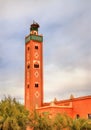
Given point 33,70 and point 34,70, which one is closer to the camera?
point 33,70

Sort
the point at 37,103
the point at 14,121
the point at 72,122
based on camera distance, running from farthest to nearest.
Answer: the point at 37,103
the point at 72,122
the point at 14,121

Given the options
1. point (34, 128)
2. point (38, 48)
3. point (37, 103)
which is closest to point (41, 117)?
point (34, 128)

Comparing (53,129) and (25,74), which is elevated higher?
(25,74)

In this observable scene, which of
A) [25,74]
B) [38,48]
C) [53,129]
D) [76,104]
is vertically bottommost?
[53,129]

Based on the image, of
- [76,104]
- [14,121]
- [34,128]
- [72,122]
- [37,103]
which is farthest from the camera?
[37,103]

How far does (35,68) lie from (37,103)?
6.49 metres

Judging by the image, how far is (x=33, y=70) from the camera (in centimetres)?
5588

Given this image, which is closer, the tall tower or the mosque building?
the mosque building

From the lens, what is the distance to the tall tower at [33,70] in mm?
55031

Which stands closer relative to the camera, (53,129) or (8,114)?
(8,114)

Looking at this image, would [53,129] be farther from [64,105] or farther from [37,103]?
[37,103]

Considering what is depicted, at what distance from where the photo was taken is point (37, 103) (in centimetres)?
5494

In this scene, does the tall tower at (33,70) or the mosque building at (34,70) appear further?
the tall tower at (33,70)

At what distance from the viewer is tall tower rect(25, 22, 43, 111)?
55.0 metres
